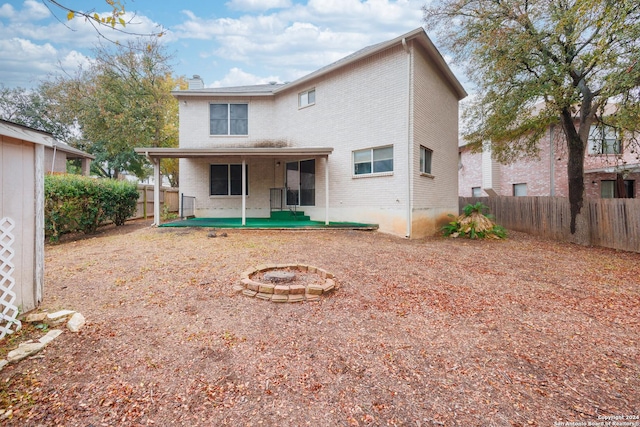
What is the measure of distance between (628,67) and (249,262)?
8382mm

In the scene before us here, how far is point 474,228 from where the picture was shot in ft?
31.4

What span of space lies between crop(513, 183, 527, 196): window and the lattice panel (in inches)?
766

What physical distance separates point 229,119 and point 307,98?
3752 millimetres

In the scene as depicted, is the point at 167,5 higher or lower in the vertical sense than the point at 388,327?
higher

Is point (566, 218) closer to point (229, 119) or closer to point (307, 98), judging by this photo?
point (307, 98)

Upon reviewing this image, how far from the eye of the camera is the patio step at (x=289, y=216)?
456 inches

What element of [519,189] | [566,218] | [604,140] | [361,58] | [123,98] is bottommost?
[566,218]

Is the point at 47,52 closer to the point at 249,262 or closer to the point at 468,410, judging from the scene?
the point at 249,262

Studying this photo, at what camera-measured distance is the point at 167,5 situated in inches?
220

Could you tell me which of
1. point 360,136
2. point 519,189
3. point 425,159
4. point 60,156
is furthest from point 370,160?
point 60,156

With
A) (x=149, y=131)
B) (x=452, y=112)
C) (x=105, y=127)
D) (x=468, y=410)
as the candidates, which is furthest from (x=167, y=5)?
(x=105, y=127)

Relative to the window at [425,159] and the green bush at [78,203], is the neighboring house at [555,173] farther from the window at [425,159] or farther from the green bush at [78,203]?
the green bush at [78,203]

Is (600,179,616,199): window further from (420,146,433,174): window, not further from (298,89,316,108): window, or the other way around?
(298,89,316,108): window

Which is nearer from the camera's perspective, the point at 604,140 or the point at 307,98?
the point at 604,140
